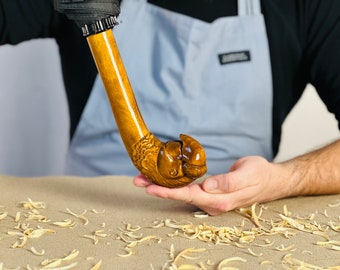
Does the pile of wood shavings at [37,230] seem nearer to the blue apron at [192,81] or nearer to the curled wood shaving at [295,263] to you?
the curled wood shaving at [295,263]

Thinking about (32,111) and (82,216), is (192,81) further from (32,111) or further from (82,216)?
(32,111)

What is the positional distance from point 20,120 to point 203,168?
112cm

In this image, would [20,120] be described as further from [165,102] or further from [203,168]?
[203,168]

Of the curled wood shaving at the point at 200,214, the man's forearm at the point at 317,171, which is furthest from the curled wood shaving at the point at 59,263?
the man's forearm at the point at 317,171

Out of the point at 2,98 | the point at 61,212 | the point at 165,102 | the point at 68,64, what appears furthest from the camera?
the point at 2,98

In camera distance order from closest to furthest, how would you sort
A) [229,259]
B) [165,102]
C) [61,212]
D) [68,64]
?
1. [229,259]
2. [61,212]
3. [165,102]
4. [68,64]

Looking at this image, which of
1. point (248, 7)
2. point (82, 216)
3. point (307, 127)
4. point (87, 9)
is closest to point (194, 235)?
point (82, 216)

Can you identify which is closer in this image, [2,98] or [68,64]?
[68,64]

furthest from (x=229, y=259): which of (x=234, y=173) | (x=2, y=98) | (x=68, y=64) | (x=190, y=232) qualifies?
(x=2, y=98)

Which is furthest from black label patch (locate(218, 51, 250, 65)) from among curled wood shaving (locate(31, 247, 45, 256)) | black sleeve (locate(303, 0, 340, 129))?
curled wood shaving (locate(31, 247, 45, 256))

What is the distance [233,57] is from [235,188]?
0.46m

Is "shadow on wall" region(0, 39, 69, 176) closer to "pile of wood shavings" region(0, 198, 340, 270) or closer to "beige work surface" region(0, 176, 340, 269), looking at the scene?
"beige work surface" region(0, 176, 340, 269)

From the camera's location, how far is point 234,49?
4.51 ft

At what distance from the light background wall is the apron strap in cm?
59
